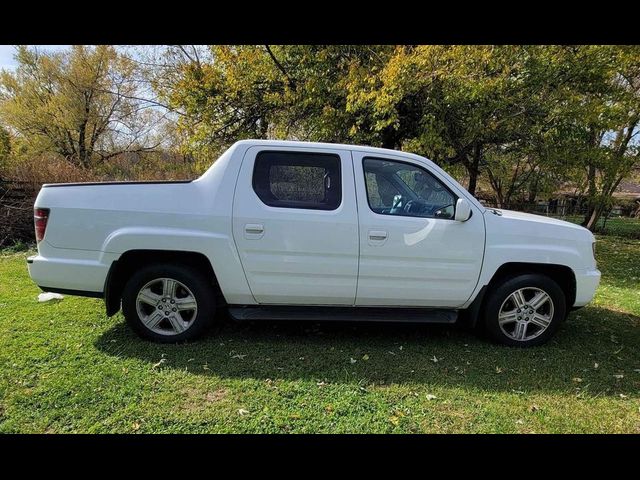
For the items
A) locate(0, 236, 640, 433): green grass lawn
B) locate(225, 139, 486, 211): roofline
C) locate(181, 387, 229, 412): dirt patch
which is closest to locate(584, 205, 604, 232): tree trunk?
locate(0, 236, 640, 433): green grass lawn

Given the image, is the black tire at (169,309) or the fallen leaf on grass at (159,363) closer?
the fallen leaf on grass at (159,363)

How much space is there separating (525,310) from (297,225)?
2.46 metres

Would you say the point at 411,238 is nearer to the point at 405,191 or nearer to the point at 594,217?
the point at 405,191

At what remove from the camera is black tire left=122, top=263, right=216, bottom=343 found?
3.71m

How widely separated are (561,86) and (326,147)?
6795mm

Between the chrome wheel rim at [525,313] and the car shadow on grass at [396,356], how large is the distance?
0.19 metres

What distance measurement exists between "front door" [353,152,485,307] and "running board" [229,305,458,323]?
0.35ft

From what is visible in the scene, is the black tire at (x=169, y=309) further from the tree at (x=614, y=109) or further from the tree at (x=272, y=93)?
the tree at (x=614, y=109)

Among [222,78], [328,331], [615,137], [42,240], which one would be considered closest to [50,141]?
[222,78]

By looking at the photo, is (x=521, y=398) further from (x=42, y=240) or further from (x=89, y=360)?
(x=42, y=240)

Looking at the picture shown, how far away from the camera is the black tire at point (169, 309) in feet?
12.2

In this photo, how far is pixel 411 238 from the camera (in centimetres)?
371

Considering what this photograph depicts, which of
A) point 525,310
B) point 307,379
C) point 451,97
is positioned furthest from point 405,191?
point 451,97

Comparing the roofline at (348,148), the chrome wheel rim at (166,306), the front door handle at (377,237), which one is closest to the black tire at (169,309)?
the chrome wheel rim at (166,306)
